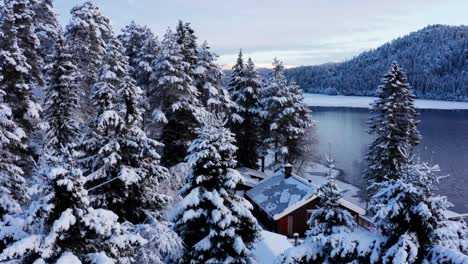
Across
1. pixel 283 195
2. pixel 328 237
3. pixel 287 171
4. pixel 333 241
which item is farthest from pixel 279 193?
pixel 333 241

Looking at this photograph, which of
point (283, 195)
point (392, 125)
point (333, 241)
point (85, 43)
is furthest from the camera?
point (85, 43)

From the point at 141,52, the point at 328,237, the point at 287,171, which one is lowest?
the point at 287,171

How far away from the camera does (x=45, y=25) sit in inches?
1549

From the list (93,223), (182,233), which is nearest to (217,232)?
A: (182,233)

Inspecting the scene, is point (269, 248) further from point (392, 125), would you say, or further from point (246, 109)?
point (246, 109)

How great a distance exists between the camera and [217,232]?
44.1 ft

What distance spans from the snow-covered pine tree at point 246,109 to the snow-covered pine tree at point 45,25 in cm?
1841

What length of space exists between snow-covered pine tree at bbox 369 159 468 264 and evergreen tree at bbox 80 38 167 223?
28.5 feet

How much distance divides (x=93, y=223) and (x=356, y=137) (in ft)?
221

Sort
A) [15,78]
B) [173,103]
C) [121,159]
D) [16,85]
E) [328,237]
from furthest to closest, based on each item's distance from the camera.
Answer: [173,103]
[15,78]
[16,85]
[121,159]
[328,237]

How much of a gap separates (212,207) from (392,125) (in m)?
21.6

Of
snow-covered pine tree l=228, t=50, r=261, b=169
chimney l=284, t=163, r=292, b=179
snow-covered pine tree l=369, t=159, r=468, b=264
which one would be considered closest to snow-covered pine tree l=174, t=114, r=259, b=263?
snow-covered pine tree l=369, t=159, r=468, b=264

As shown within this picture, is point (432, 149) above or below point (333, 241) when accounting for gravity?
below

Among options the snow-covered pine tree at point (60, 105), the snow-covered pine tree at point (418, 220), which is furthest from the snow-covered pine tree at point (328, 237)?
the snow-covered pine tree at point (60, 105)
